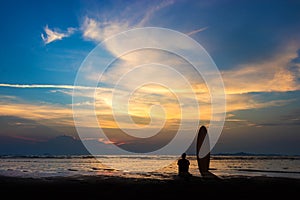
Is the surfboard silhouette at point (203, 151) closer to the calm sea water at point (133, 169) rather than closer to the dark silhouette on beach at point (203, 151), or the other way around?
the dark silhouette on beach at point (203, 151)

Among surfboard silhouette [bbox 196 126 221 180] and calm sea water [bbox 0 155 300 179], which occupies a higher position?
surfboard silhouette [bbox 196 126 221 180]

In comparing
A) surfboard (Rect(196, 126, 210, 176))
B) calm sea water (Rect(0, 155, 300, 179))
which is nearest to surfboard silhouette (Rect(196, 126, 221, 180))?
surfboard (Rect(196, 126, 210, 176))

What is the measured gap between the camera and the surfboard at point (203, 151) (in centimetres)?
3684

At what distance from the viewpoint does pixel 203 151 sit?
3722 cm

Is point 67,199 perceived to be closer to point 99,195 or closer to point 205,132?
point 99,195

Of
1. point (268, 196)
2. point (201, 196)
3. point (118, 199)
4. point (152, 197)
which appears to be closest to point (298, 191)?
point (268, 196)

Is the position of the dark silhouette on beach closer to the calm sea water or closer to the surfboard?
the surfboard

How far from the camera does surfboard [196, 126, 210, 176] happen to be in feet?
121

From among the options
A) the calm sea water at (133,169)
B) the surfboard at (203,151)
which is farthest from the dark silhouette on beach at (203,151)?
the calm sea water at (133,169)

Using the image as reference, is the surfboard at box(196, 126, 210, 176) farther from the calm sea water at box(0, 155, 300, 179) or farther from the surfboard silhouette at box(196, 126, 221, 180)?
the calm sea water at box(0, 155, 300, 179)

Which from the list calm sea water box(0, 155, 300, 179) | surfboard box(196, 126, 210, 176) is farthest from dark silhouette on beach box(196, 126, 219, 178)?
calm sea water box(0, 155, 300, 179)

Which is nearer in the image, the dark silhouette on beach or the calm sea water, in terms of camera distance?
the calm sea water

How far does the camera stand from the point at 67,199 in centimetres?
1537

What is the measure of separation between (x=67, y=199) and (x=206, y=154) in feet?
78.5
